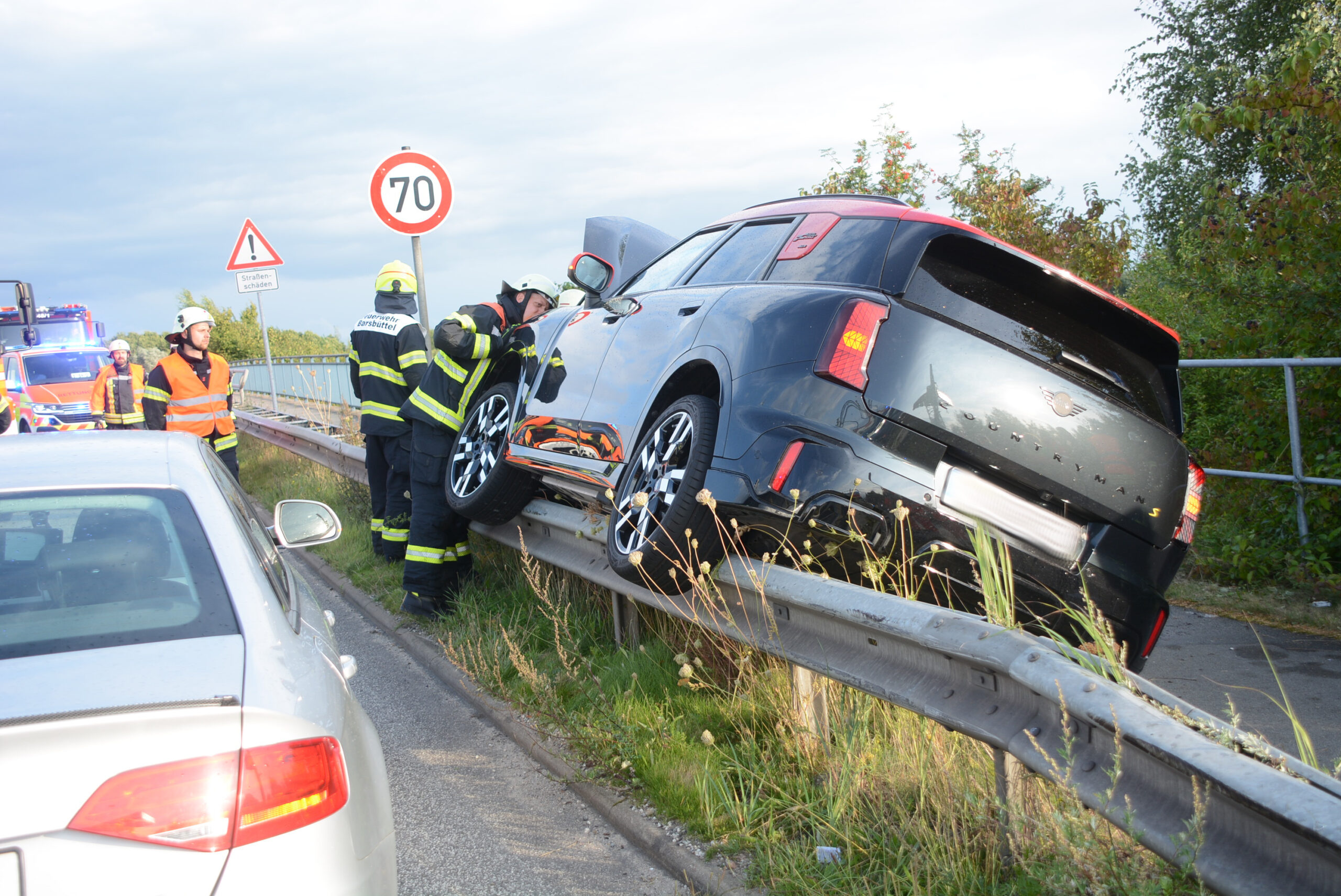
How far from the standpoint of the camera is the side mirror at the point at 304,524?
336 cm

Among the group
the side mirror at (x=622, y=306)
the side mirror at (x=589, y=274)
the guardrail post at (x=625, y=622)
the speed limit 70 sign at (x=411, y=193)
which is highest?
the speed limit 70 sign at (x=411, y=193)

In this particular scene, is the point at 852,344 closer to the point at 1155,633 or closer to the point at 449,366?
the point at 1155,633

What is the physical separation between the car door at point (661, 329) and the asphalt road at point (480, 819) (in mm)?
1498

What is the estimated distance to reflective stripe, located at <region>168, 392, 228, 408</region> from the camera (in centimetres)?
879

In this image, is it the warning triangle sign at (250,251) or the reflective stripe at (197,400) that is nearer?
the reflective stripe at (197,400)

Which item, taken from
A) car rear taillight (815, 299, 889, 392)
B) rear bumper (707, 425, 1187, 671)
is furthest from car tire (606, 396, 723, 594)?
car rear taillight (815, 299, 889, 392)

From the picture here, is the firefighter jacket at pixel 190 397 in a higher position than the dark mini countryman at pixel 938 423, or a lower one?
lower

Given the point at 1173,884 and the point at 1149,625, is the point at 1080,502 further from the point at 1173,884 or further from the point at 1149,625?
the point at 1173,884

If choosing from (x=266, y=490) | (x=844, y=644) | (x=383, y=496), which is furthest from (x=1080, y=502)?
(x=266, y=490)

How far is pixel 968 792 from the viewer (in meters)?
2.49

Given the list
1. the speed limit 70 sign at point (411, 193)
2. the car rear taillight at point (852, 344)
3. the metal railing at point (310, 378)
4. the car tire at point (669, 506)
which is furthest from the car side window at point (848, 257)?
the metal railing at point (310, 378)

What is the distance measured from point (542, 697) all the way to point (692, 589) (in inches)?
42.5

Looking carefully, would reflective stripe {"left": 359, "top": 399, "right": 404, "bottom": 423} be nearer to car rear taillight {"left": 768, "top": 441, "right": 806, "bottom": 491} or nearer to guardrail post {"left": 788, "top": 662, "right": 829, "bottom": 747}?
car rear taillight {"left": 768, "top": 441, "right": 806, "bottom": 491}

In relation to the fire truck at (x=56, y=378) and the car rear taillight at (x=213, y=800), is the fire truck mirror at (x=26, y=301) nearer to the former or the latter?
the fire truck at (x=56, y=378)
